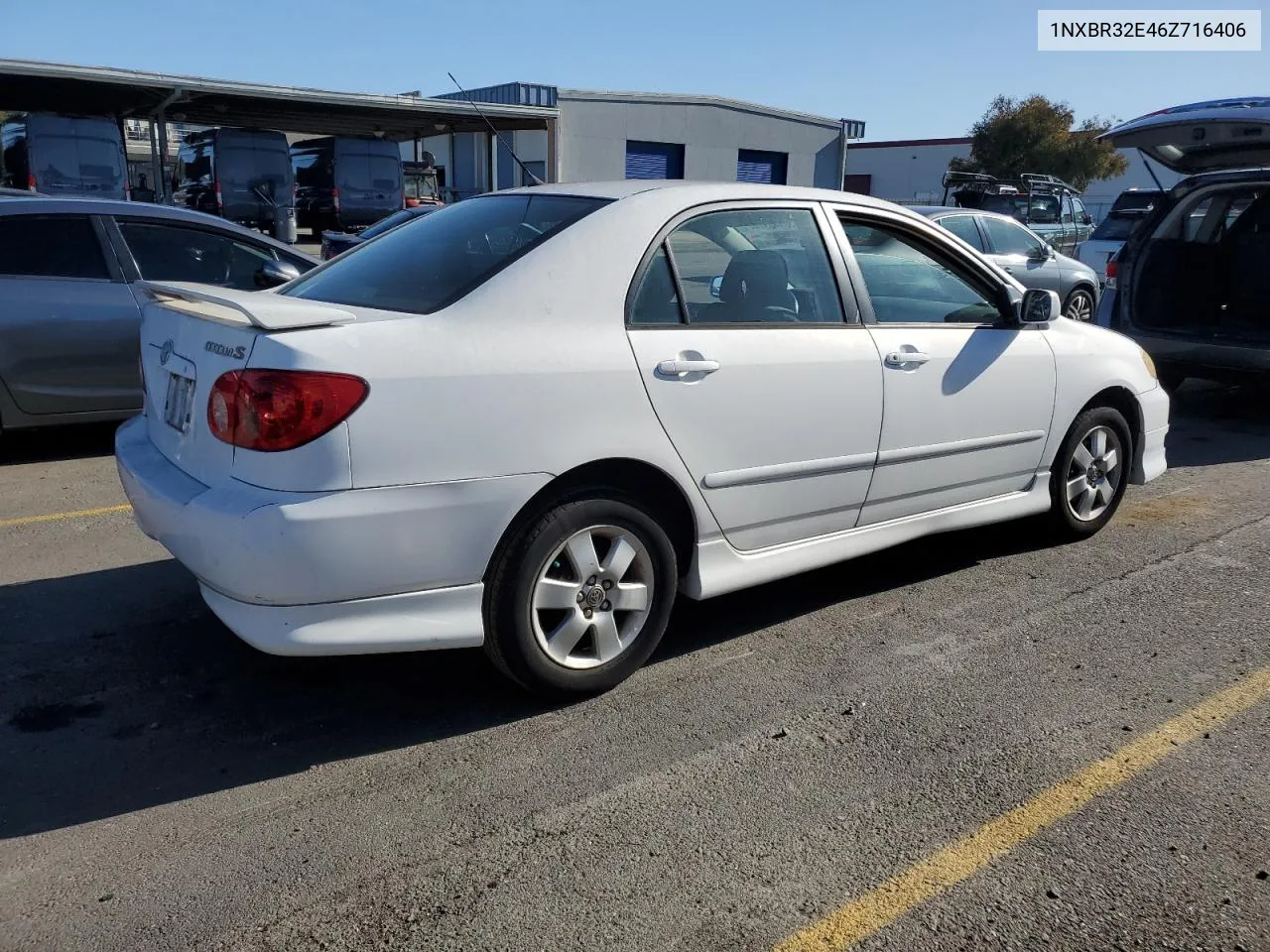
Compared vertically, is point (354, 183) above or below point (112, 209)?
above

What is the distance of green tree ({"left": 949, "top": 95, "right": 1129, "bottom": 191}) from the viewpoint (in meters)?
43.7

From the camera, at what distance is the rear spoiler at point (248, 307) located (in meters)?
3.05

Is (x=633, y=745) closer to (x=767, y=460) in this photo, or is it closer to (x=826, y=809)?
(x=826, y=809)

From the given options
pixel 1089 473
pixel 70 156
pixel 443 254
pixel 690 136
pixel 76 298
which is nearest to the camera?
→ pixel 443 254

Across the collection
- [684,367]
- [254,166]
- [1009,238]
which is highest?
[254,166]

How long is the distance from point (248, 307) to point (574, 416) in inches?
38.9

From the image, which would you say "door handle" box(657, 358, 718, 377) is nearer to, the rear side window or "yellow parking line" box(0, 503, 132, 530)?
"yellow parking line" box(0, 503, 132, 530)

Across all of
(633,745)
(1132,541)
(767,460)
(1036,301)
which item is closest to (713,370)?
(767,460)

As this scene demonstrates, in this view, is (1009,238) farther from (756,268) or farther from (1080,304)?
(756,268)

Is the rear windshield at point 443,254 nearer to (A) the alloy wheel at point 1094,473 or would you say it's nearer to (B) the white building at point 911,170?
(A) the alloy wheel at point 1094,473

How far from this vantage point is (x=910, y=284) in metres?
4.47

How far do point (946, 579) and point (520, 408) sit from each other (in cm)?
250

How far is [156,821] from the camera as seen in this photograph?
2877mm

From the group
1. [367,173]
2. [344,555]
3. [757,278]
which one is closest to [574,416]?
[344,555]
